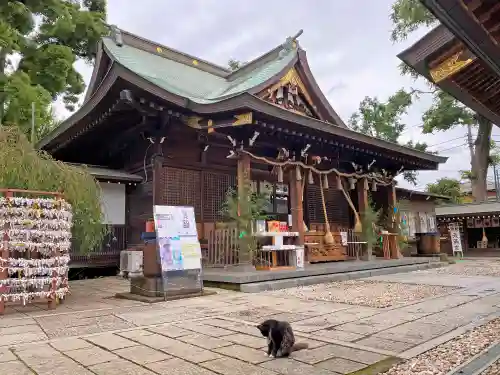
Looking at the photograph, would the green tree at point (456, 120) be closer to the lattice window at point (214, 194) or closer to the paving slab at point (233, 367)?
the lattice window at point (214, 194)

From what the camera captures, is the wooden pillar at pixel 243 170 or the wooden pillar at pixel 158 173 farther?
the wooden pillar at pixel 158 173

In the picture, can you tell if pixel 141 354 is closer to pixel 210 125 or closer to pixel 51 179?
pixel 51 179

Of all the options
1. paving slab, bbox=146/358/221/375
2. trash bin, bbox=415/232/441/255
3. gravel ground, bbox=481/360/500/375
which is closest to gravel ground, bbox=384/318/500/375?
gravel ground, bbox=481/360/500/375

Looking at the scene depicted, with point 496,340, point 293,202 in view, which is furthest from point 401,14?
point 496,340

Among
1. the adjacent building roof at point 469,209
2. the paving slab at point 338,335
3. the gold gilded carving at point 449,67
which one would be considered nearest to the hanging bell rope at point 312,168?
the paving slab at point 338,335

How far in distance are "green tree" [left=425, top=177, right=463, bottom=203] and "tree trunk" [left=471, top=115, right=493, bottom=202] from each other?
4.61 metres

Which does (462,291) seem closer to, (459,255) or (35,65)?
(459,255)

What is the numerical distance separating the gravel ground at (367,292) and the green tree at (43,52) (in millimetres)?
10474

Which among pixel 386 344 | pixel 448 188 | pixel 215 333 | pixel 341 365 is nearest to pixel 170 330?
pixel 215 333

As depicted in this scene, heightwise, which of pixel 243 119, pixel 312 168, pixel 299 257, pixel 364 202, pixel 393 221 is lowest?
pixel 299 257

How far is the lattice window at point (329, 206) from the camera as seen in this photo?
39.6 ft

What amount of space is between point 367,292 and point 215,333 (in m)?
3.62

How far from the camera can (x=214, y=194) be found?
998cm

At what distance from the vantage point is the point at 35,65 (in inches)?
607
